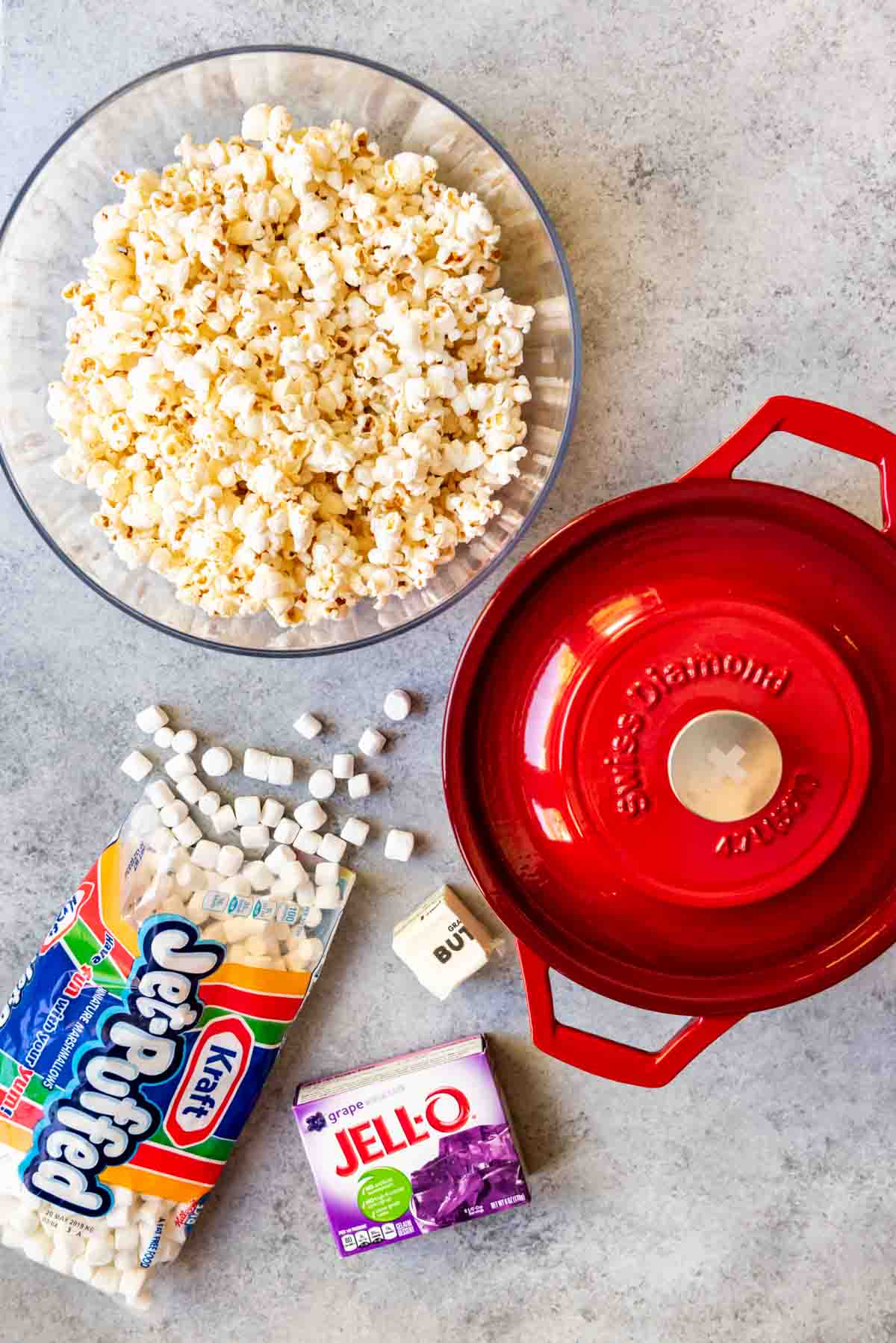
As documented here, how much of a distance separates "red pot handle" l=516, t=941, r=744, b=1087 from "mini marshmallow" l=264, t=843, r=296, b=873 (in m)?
0.39

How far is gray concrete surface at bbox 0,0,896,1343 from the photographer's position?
122cm

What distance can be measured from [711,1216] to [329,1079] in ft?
1.76

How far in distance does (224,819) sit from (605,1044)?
1.85 feet

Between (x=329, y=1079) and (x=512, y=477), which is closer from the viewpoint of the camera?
(x=512, y=477)

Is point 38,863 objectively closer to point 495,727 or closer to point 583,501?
point 495,727

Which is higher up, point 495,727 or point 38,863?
point 495,727

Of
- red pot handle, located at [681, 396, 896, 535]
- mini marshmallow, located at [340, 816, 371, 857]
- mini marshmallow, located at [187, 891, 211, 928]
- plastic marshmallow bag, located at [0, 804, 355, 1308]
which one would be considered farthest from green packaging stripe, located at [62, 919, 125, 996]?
red pot handle, located at [681, 396, 896, 535]

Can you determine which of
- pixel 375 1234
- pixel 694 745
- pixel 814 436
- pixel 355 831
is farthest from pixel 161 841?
pixel 814 436

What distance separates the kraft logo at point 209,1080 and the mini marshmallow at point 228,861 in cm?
18

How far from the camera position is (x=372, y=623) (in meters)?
1.20

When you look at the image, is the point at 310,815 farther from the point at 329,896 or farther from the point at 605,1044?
the point at 605,1044

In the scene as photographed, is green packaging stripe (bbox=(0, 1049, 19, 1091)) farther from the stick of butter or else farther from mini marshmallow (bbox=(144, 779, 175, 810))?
the stick of butter

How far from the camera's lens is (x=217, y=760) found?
1.33 m

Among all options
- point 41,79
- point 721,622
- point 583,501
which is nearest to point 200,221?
point 41,79
